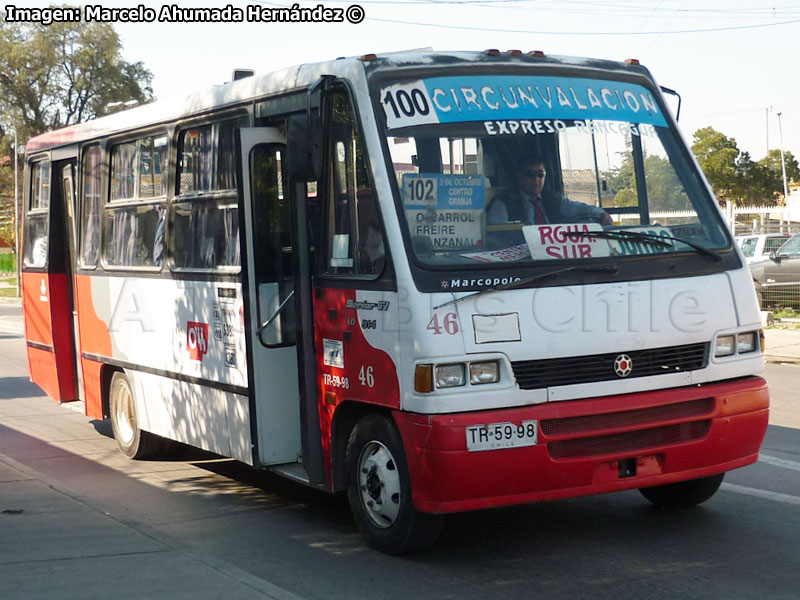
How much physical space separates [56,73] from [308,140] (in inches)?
2345

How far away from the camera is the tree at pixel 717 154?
50.4 meters

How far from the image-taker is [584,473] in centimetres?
579

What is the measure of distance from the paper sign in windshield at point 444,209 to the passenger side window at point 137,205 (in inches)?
119

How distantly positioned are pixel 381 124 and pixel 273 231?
1241mm

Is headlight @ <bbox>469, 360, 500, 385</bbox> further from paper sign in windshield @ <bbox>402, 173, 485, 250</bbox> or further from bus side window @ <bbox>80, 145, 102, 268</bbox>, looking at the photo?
bus side window @ <bbox>80, 145, 102, 268</bbox>

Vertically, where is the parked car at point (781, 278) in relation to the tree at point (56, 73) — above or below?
below

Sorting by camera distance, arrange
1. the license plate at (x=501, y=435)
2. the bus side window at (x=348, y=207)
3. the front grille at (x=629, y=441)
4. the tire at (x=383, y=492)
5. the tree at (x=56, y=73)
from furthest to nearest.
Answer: the tree at (x=56, y=73)
the bus side window at (x=348, y=207)
the tire at (x=383, y=492)
the front grille at (x=629, y=441)
the license plate at (x=501, y=435)

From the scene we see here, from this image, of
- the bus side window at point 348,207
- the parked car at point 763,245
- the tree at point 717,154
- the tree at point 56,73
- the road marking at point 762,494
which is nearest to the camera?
the bus side window at point 348,207

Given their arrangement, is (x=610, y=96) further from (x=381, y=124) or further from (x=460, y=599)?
(x=460, y=599)

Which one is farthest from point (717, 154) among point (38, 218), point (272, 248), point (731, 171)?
point (272, 248)

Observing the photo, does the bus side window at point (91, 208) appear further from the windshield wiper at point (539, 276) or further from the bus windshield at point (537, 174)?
the windshield wiper at point (539, 276)

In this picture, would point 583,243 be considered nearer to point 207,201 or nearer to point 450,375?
point 450,375

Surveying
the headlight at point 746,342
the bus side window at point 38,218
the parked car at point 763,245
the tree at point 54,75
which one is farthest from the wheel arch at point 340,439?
the tree at point 54,75

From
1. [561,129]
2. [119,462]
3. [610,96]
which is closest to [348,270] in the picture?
[561,129]
